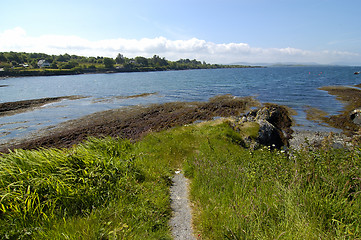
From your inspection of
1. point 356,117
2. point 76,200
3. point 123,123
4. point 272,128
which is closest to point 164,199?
point 76,200

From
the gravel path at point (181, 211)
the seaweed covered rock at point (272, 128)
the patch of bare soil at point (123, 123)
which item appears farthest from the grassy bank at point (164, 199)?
the patch of bare soil at point (123, 123)

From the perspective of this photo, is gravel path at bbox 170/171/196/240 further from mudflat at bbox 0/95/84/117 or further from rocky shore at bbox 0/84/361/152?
mudflat at bbox 0/95/84/117

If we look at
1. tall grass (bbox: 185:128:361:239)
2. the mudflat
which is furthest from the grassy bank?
the mudflat

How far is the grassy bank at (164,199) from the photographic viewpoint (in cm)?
372

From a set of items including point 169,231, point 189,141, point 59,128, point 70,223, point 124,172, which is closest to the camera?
point 70,223

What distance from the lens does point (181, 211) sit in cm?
558

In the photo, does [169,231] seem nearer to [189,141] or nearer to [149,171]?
[149,171]

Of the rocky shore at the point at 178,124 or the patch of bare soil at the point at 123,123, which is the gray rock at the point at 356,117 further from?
the patch of bare soil at the point at 123,123

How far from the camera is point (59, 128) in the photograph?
2442 centimetres

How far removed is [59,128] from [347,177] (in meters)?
28.2

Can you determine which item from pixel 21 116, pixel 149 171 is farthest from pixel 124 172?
pixel 21 116

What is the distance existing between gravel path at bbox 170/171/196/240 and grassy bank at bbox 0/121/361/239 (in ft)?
0.69

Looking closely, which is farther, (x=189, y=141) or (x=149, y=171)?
(x=189, y=141)

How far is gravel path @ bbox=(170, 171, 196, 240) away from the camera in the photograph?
466cm
